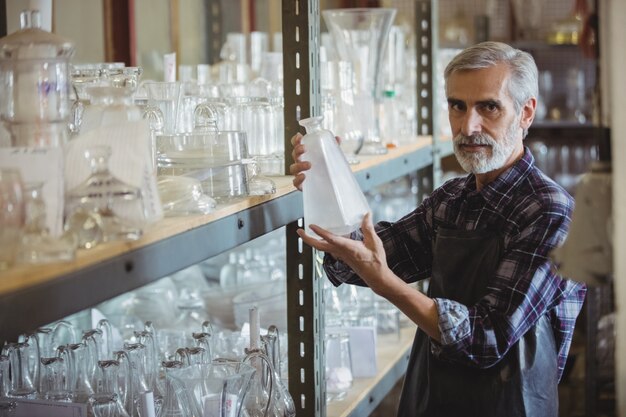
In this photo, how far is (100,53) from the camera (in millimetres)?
3527

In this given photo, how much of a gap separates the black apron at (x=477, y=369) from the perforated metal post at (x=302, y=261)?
0.24 m

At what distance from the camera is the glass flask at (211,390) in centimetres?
173

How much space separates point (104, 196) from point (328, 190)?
0.63 metres

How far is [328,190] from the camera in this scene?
1.82 meters

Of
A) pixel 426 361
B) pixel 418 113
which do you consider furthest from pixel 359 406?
pixel 418 113

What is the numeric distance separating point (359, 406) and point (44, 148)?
1.40 metres

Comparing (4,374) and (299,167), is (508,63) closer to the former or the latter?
(299,167)

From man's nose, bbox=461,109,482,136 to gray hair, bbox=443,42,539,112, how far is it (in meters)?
0.09

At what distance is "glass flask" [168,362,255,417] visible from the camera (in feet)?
5.68

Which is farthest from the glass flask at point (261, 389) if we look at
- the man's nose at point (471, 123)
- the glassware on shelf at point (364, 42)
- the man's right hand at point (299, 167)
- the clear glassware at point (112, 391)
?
the glassware on shelf at point (364, 42)

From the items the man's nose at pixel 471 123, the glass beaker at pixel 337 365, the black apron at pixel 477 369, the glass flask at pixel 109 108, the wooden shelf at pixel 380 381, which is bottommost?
the wooden shelf at pixel 380 381

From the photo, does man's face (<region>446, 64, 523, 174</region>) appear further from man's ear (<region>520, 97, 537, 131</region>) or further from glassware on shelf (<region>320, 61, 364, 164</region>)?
glassware on shelf (<region>320, 61, 364, 164</region>)

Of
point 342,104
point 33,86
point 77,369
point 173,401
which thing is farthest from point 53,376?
point 342,104

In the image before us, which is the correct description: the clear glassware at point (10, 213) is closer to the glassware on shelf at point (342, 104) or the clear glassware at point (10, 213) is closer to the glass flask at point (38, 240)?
the glass flask at point (38, 240)
